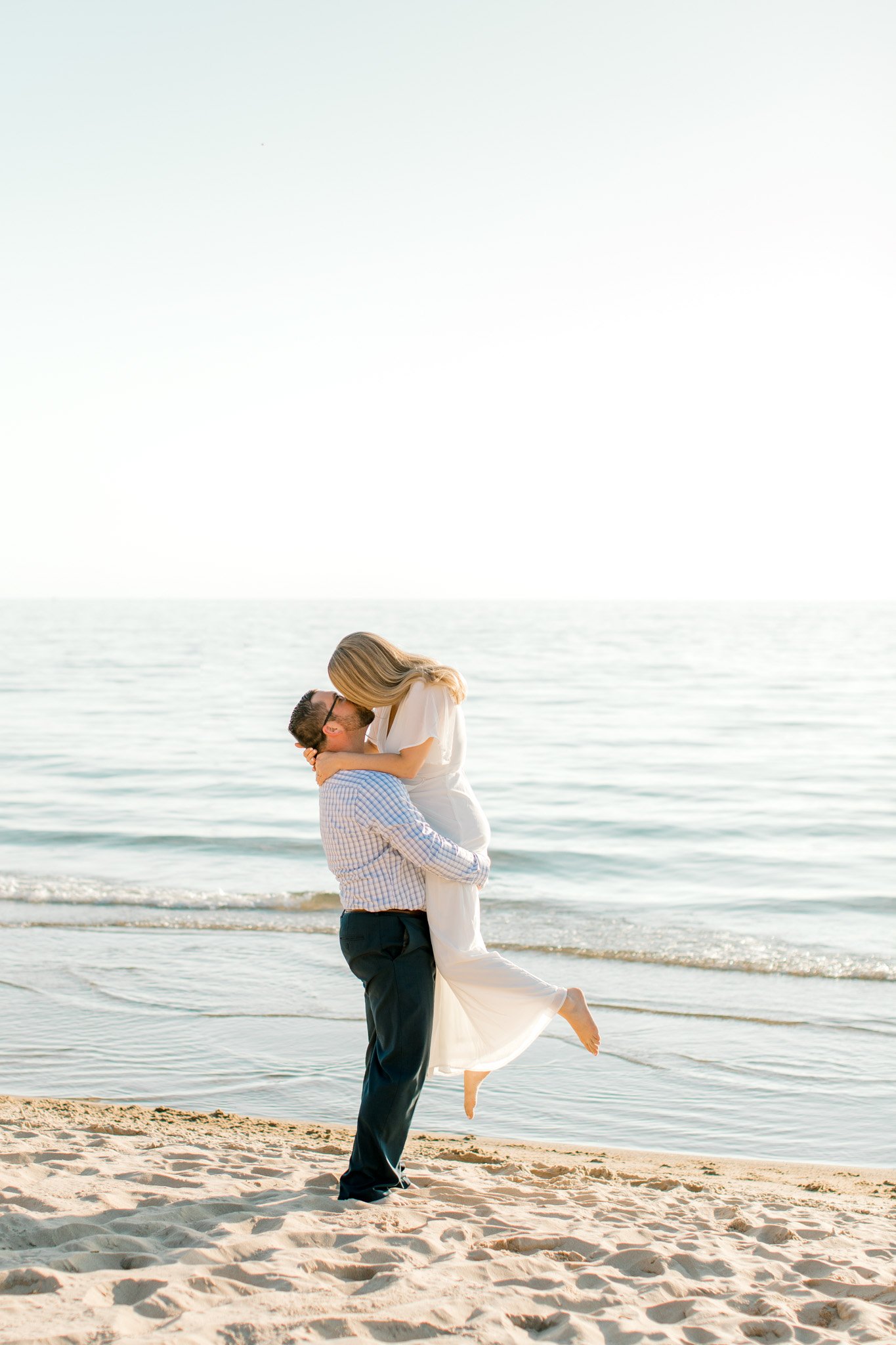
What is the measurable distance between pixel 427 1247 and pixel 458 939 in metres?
0.95

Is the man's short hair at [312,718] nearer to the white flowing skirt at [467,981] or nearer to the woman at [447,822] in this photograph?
the woman at [447,822]

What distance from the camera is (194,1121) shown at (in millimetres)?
5273

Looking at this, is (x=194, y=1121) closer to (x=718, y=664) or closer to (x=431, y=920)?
(x=431, y=920)

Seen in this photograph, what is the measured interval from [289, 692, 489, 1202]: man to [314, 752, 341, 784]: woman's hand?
0.09ft

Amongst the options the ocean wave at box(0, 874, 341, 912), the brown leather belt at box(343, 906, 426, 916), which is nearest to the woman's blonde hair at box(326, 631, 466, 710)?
the brown leather belt at box(343, 906, 426, 916)

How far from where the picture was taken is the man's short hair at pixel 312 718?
394 centimetres

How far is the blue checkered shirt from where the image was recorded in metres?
3.80

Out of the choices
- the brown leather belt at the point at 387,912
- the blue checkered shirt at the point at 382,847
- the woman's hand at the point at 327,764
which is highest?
the woman's hand at the point at 327,764

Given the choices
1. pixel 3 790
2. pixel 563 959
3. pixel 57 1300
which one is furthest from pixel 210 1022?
pixel 3 790

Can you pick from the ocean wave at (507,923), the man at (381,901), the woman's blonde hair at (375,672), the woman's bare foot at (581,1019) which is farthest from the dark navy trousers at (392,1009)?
the ocean wave at (507,923)

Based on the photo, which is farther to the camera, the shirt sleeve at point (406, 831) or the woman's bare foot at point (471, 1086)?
the woman's bare foot at point (471, 1086)

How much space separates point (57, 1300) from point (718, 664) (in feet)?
147

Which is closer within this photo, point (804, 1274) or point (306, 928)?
point (804, 1274)

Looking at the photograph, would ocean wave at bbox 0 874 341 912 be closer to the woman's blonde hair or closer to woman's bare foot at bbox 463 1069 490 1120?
woman's bare foot at bbox 463 1069 490 1120
